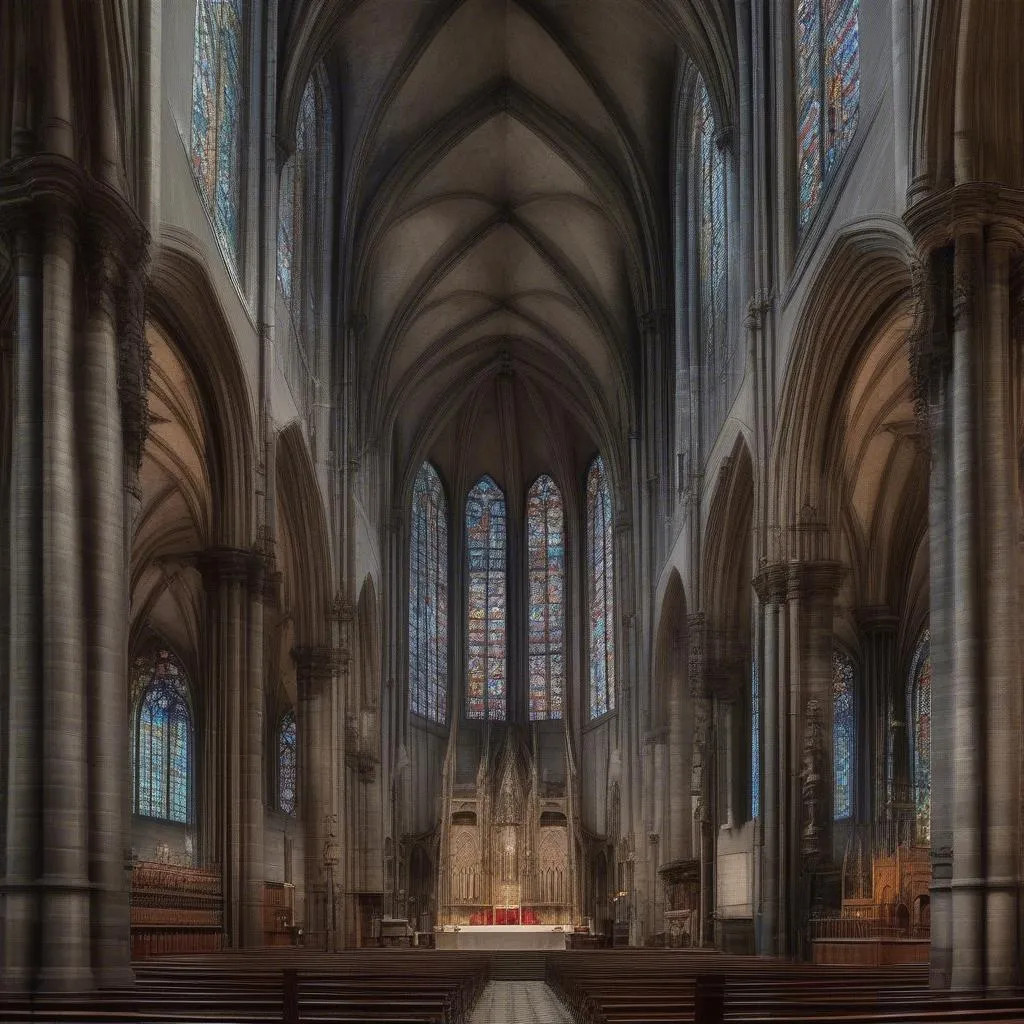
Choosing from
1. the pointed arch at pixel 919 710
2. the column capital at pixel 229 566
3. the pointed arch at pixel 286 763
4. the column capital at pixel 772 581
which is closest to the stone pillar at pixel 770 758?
the column capital at pixel 772 581

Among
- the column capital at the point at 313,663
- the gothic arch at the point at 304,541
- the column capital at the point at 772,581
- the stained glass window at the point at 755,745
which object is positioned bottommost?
the stained glass window at the point at 755,745

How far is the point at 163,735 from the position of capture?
4141 cm

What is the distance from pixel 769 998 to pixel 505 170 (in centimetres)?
3227

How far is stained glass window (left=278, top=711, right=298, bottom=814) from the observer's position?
4659cm

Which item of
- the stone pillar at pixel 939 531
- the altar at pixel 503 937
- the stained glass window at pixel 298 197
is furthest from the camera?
the altar at pixel 503 937

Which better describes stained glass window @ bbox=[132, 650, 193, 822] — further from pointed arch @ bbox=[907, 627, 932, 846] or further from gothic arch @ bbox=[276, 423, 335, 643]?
pointed arch @ bbox=[907, 627, 932, 846]

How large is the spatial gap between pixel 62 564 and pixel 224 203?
10.8 metres

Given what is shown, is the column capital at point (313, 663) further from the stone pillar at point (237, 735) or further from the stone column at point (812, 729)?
the stone column at point (812, 729)

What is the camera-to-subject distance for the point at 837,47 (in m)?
21.7

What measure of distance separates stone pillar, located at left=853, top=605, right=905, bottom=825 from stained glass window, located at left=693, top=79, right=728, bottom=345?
6975 millimetres

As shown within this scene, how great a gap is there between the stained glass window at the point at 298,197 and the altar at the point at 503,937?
19601 mm

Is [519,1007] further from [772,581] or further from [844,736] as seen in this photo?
[844,736]

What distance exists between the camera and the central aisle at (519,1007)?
16312 mm

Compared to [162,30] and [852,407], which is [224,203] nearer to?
[162,30]
